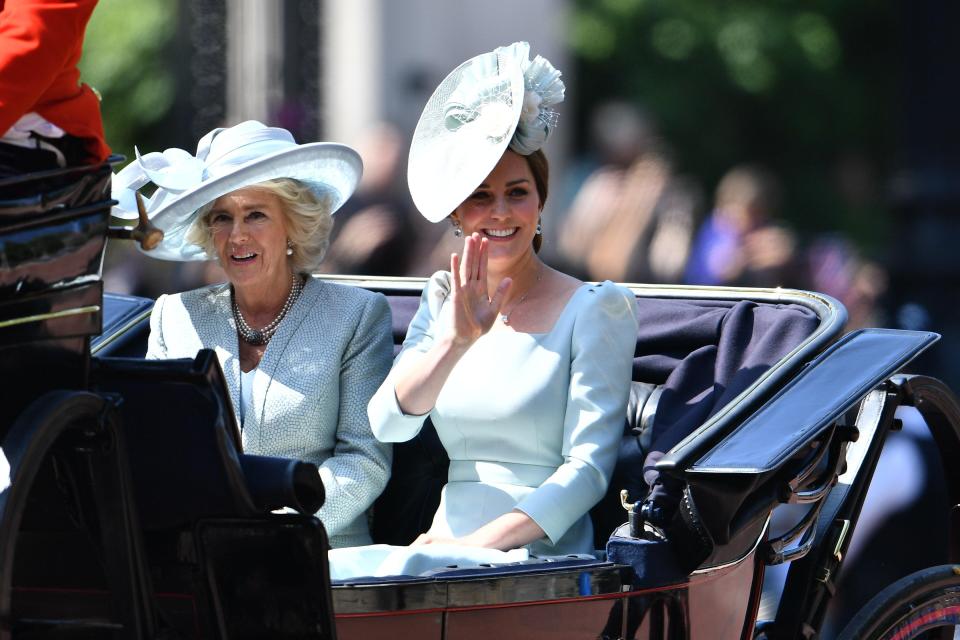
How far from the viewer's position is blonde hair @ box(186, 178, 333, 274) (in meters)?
3.75

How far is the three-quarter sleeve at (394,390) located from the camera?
352 cm

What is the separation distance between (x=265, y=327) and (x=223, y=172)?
15.8 inches

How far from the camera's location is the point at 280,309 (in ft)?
12.6

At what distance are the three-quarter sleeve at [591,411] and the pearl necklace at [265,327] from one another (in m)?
0.67

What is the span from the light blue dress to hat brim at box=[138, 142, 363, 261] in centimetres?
39

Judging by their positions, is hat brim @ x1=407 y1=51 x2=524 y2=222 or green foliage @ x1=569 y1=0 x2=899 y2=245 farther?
green foliage @ x1=569 y1=0 x2=899 y2=245

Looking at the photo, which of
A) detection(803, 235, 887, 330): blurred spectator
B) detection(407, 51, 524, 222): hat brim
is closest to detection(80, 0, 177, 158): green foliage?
detection(803, 235, 887, 330): blurred spectator

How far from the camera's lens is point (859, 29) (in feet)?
57.2

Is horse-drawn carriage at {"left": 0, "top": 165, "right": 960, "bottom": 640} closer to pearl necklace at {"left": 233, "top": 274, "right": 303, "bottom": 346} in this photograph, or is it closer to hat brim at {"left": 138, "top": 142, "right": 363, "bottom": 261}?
hat brim at {"left": 138, "top": 142, "right": 363, "bottom": 261}

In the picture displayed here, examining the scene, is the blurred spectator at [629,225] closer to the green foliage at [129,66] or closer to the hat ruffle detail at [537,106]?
the hat ruffle detail at [537,106]

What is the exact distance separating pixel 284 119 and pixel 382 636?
649cm

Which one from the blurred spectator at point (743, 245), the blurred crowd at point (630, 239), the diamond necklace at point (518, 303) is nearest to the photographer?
the diamond necklace at point (518, 303)

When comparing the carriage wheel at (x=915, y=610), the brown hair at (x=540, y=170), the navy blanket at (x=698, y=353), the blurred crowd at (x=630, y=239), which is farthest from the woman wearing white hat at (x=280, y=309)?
the blurred crowd at (x=630, y=239)

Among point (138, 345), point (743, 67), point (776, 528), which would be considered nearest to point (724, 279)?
point (776, 528)
